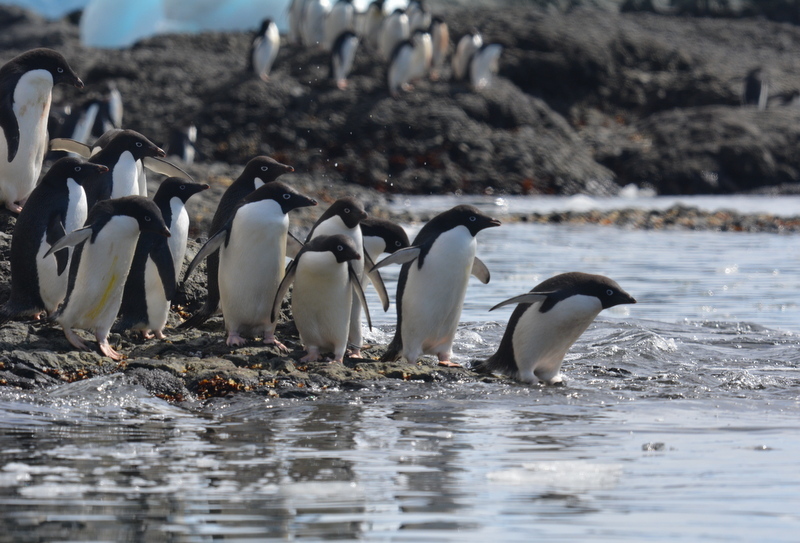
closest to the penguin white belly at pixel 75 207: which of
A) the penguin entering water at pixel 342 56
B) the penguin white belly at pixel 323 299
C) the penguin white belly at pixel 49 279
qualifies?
the penguin white belly at pixel 49 279

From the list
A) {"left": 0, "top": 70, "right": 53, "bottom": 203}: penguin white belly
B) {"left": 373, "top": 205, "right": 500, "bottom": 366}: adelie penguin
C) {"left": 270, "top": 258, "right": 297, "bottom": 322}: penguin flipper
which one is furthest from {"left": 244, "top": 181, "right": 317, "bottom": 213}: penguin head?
{"left": 0, "top": 70, "right": 53, "bottom": 203}: penguin white belly

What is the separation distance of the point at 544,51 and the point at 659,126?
6.01 meters

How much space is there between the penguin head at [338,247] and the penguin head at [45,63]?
2.29 meters

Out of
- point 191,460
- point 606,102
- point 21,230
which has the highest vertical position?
point 606,102

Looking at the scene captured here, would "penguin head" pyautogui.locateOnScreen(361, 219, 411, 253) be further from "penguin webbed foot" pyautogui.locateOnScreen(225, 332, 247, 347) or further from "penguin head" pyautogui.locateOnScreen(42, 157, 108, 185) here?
"penguin head" pyautogui.locateOnScreen(42, 157, 108, 185)

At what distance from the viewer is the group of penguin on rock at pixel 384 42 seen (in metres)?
25.8

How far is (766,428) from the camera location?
5.00 metres

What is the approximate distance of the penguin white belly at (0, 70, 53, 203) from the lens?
7.21 m

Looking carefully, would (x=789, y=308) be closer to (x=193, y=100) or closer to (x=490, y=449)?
(x=490, y=449)

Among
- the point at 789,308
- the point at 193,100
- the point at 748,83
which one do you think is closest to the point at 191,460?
the point at 789,308

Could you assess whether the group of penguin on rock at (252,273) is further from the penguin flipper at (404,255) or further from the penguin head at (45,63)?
the penguin head at (45,63)

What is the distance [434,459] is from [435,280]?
96.0 inches

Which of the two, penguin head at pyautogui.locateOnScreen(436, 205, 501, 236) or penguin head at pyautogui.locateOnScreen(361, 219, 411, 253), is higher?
penguin head at pyautogui.locateOnScreen(436, 205, 501, 236)

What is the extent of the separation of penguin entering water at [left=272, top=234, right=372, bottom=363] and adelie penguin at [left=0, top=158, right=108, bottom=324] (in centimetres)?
121
